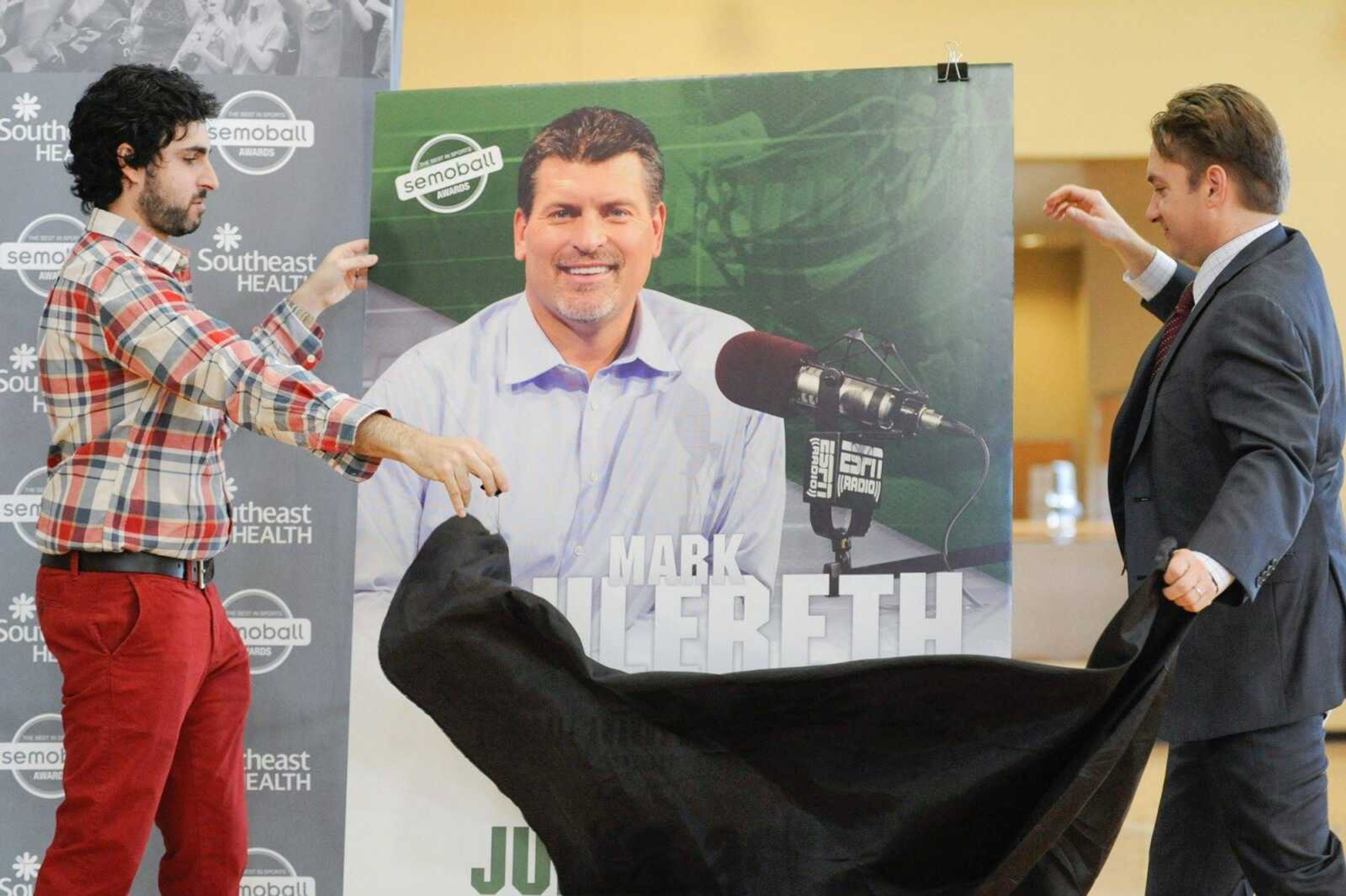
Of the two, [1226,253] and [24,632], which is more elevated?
[1226,253]

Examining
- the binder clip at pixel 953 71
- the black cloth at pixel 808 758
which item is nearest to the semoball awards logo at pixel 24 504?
the black cloth at pixel 808 758

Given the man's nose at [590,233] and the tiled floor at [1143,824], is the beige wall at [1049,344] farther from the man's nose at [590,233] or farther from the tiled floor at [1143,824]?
the man's nose at [590,233]

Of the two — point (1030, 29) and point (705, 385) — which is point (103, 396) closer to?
point (705, 385)

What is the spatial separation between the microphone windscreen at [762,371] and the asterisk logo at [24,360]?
1533mm

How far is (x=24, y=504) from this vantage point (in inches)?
118

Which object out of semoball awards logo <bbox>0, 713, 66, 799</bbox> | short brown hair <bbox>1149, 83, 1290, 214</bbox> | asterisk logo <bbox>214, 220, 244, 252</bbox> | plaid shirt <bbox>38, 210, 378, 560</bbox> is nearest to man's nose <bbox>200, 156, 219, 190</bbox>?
plaid shirt <bbox>38, 210, 378, 560</bbox>

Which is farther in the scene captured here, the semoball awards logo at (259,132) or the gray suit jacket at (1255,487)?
the semoball awards logo at (259,132)

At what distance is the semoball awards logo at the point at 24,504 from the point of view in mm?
2988

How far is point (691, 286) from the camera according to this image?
9.11 feet

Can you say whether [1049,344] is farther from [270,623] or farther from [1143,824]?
[270,623]

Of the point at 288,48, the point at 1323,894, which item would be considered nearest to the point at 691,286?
the point at 288,48

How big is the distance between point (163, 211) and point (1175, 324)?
6.17ft

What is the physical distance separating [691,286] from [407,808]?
1.24m

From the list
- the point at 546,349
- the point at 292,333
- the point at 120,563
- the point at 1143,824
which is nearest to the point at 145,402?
the point at 120,563
